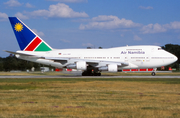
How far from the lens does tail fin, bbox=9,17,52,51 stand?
39.3 meters

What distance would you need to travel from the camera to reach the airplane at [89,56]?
121ft

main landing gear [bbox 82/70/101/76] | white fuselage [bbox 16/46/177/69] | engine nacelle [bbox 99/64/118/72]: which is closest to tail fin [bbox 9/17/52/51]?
white fuselage [bbox 16/46/177/69]

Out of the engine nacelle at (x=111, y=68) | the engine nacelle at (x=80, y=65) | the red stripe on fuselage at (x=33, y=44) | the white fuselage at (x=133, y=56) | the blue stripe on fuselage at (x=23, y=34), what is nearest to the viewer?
the engine nacelle at (x=111, y=68)

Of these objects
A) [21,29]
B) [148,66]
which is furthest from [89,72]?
[21,29]

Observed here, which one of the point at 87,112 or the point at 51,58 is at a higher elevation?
the point at 51,58

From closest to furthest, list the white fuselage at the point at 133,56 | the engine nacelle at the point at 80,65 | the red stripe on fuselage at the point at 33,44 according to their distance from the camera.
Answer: the engine nacelle at the point at 80,65 → the white fuselage at the point at 133,56 → the red stripe on fuselage at the point at 33,44

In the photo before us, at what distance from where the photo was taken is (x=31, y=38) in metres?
39.6

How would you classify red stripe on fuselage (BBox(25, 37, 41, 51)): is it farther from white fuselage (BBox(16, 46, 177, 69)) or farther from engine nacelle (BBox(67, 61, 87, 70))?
engine nacelle (BBox(67, 61, 87, 70))

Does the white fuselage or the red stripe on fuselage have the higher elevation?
the red stripe on fuselage

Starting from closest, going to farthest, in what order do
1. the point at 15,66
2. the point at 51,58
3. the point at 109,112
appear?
the point at 109,112, the point at 51,58, the point at 15,66

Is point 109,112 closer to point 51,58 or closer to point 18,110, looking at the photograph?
point 18,110

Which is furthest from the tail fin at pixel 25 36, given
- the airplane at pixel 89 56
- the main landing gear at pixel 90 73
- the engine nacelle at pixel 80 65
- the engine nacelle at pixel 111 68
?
the engine nacelle at pixel 111 68

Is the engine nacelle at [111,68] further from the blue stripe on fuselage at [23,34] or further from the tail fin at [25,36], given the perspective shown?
the blue stripe on fuselage at [23,34]

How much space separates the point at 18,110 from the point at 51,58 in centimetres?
2595
